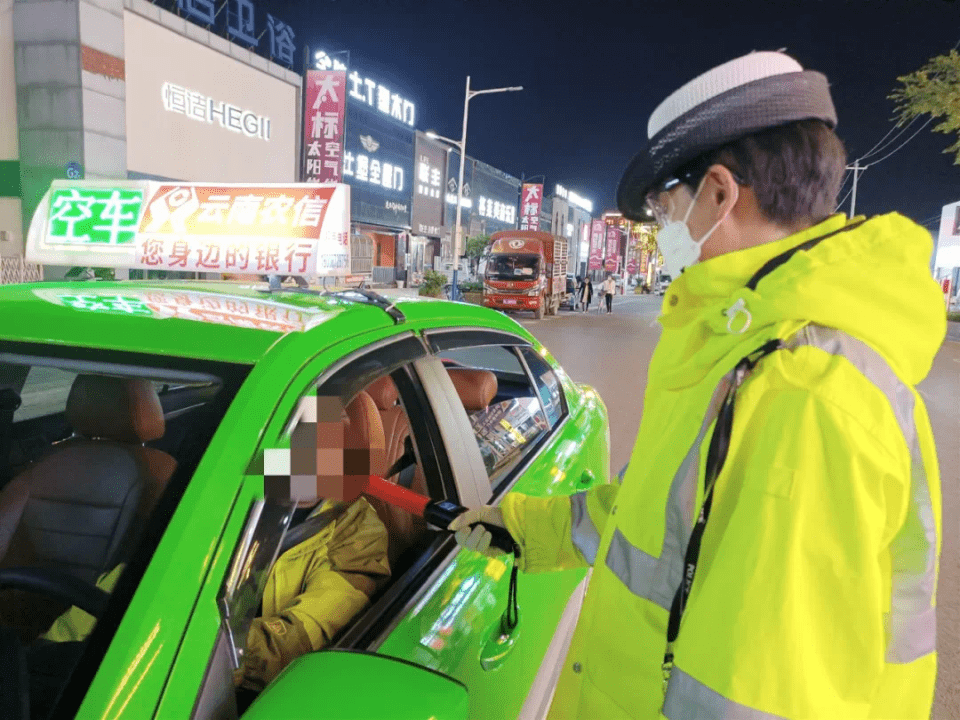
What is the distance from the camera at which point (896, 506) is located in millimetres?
973

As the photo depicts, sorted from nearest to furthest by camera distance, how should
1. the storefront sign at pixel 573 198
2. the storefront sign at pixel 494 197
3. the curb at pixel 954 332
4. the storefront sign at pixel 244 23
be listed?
the storefront sign at pixel 244 23 < the curb at pixel 954 332 < the storefront sign at pixel 494 197 < the storefront sign at pixel 573 198

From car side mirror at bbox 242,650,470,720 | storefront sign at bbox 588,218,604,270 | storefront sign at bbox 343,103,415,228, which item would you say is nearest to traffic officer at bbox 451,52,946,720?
car side mirror at bbox 242,650,470,720

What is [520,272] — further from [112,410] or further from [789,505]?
[789,505]

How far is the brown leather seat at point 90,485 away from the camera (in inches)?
64.1

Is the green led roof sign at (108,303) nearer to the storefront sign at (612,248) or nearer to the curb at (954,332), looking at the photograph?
the curb at (954,332)

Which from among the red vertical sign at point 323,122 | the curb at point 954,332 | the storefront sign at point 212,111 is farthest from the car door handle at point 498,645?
the curb at point 954,332

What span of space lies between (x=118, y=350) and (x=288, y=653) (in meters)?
0.77

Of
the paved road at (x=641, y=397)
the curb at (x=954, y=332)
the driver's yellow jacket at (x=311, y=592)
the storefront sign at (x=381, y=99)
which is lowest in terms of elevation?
the paved road at (x=641, y=397)

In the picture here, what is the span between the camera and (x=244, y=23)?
20.8 meters

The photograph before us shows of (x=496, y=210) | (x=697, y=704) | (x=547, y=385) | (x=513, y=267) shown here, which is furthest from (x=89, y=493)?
(x=496, y=210)

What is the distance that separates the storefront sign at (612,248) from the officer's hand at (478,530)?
180 ft

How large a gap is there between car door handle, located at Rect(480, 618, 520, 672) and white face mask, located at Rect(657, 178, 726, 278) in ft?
3.48

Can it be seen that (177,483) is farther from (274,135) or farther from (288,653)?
(274,135)

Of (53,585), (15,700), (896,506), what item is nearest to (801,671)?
(896,506)
